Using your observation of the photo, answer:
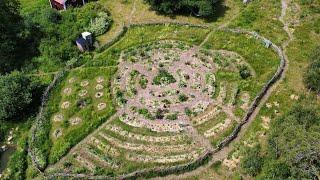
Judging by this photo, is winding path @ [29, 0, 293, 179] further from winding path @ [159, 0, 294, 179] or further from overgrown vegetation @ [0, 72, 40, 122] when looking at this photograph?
overgrown vegetation @ [0, 72, 40, 122]

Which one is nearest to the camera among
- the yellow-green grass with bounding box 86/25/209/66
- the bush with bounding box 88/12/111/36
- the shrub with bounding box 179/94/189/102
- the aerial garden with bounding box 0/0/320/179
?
the aerial garden with bounding box 0/0/320/179

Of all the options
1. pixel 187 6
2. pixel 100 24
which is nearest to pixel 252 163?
pixel 187 6

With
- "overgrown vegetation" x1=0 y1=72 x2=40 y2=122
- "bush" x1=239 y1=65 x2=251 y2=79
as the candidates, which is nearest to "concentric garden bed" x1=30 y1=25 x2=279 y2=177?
"bush" x1=239 y1=65 x2=251 y2=79

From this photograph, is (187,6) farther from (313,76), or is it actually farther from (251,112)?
(313,76)

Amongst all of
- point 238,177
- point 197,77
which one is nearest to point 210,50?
point 197,77

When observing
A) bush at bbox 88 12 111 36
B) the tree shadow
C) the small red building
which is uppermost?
the tree shadow
